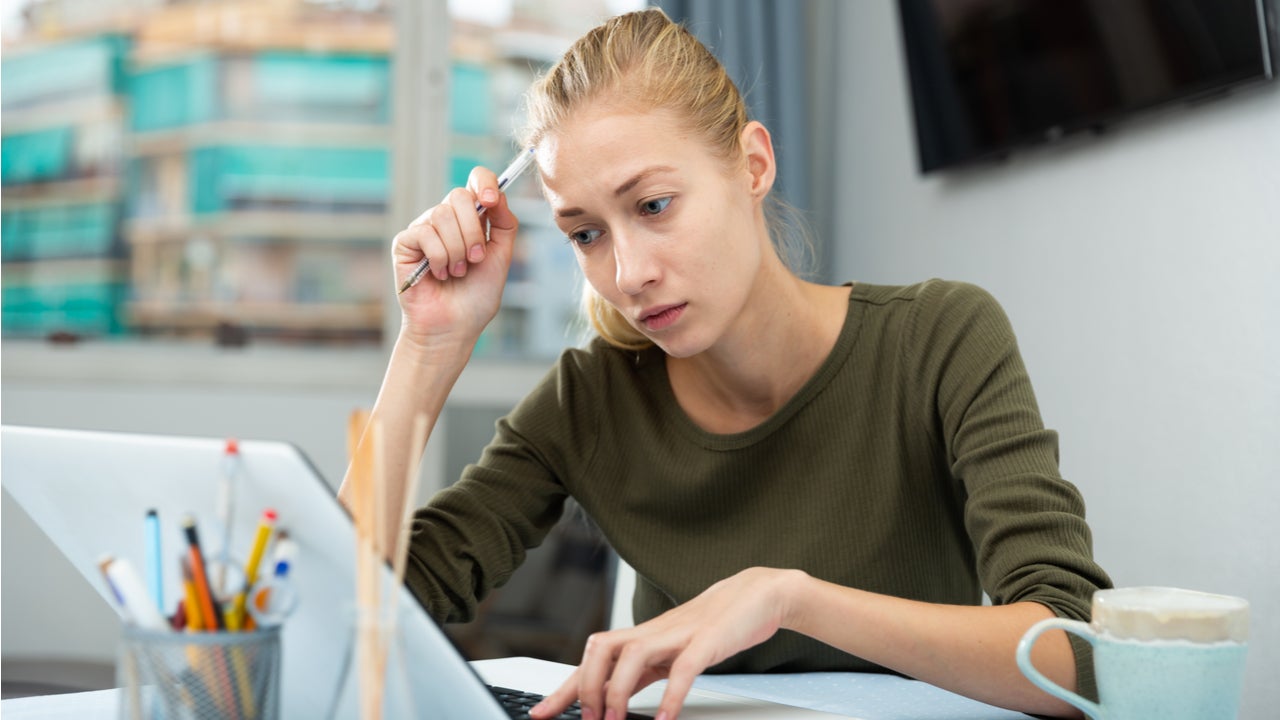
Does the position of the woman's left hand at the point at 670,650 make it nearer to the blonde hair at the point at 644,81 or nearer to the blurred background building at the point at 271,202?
the blonde hair at the point at 644,81

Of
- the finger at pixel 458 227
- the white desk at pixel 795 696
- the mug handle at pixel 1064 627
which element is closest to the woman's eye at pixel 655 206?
the finger at pixel 458 227

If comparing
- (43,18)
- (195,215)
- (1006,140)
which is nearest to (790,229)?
(1006,140)

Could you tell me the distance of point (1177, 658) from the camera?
1.83ft

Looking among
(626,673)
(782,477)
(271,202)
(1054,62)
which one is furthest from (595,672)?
(271,202)

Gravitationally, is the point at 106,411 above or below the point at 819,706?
above

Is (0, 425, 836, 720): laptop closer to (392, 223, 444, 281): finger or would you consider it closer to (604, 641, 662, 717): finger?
(604, 641, 662, 717): finger

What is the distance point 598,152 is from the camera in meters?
1.03

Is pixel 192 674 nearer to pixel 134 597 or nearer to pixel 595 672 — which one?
pixel 134 597

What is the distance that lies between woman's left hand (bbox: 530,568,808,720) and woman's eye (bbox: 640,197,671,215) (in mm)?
409

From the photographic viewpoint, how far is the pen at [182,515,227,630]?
505 mm

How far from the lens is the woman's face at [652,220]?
1020mm

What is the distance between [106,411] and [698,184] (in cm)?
213

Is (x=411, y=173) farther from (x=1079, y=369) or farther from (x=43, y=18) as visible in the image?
(x=1079, y=369)

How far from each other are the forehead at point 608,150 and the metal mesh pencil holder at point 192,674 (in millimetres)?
599
